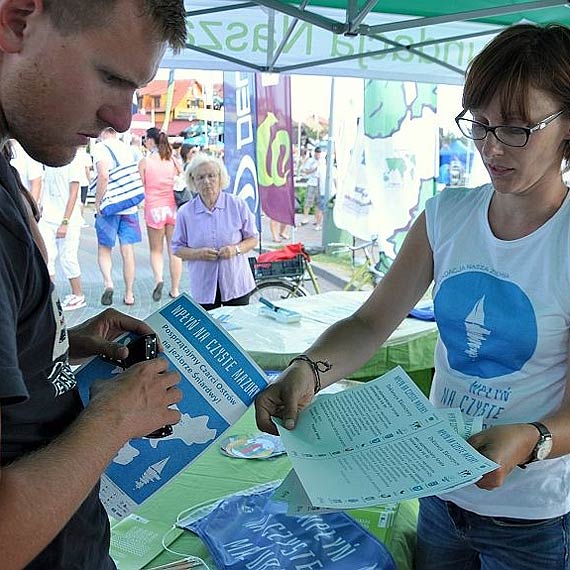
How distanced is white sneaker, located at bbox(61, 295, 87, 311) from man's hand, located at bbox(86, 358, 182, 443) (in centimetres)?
556

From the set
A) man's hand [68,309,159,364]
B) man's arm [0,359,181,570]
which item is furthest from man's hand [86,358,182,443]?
man's hand [68,309,159,364]

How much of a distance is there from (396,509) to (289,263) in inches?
156

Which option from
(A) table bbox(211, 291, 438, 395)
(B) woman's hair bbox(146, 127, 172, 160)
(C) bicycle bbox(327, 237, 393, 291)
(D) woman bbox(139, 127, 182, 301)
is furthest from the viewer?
(B) woman's hair bbox(146, 127, 172, 160)

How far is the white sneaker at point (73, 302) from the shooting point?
20.3 feet

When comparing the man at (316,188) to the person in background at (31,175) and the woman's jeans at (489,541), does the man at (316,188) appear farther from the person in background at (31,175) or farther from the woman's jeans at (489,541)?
the woman's jeans at (489,541)

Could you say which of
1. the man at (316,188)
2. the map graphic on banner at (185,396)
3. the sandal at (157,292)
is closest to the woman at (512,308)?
the map graphic on banner at (185,396)

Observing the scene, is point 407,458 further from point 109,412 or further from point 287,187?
point 287,187

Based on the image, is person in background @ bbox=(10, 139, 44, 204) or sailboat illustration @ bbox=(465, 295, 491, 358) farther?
person in background @ bbox=(10, 139, 44, 204)

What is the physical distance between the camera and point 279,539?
1.39 m

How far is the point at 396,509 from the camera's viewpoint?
1.58 meters

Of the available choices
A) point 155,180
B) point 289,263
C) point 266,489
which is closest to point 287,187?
point 289,263

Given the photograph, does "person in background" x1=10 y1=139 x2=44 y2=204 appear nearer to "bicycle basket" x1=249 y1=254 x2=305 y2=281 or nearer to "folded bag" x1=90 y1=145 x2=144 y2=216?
"folded bag" x1=90 y1=145 x2=144 y2=216

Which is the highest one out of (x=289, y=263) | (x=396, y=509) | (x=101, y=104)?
(x=101, y=104)

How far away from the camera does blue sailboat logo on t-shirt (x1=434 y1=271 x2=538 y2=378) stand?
121 cm
